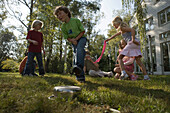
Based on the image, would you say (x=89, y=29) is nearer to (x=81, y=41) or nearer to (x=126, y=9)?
(x=126, y=9)

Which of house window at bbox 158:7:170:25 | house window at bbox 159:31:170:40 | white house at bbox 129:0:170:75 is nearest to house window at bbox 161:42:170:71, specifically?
white house at bbox 129:0:170:75

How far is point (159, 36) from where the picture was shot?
550 inches

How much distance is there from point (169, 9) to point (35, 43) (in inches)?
507

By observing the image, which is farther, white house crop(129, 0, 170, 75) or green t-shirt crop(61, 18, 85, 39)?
white house crop(129, 0, 170, 75)

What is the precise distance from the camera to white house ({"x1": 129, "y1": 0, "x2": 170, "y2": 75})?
12773 millimetres

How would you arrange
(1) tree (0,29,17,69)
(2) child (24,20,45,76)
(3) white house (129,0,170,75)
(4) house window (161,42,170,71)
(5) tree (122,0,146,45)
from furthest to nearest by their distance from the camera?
(1) tree (0,29,17,69)
(3) white house (129,0,170,75)
(4) house window (161,42,170,71)
(5) tree (122,0,146,45)
(2) child (24,20,45,76)

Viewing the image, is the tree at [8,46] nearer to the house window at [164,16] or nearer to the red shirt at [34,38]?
the house window at [164,16]

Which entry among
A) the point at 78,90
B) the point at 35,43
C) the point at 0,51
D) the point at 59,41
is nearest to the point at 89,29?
the point at 59,41

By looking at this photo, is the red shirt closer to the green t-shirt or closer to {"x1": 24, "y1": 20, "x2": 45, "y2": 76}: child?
{"x1": 24, "y1": 20, "x2": 45, "y2": 76}: child

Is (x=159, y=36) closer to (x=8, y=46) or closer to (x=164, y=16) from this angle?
(x=164, y=16)

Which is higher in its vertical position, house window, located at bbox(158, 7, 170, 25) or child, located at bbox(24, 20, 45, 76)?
house window, located at bbox(158, 7, 170, 25)

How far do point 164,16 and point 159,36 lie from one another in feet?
6.25

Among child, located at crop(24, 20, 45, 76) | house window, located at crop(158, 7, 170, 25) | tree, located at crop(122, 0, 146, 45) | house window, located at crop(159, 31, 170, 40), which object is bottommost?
child, located at crop(24, 20, 45, 76)

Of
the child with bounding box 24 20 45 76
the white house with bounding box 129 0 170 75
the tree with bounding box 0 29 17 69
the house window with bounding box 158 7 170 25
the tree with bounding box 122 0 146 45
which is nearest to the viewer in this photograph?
the child with bounding box 24 20 45 76
